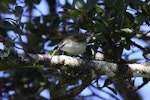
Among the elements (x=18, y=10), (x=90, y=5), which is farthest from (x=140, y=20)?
(x=18, y=10)

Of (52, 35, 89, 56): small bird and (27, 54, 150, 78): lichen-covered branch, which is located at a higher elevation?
(52, 35, 89, 56): small bird

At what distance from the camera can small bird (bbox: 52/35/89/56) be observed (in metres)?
1.38

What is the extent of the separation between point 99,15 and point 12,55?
13.1 inches

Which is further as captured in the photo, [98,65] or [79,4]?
[79,4]

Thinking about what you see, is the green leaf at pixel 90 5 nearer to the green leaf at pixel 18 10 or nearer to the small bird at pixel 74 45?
the small bird at pixel 74 45

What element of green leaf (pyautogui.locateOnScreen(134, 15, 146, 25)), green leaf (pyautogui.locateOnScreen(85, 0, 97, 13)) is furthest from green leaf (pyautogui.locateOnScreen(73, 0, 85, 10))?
green leaf (pyautogui.locateOnScreen(134, 15, 146, 25))

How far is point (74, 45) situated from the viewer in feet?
4.56

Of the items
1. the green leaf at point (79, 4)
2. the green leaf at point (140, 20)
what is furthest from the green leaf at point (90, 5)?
the green leaf at point (140, 20)

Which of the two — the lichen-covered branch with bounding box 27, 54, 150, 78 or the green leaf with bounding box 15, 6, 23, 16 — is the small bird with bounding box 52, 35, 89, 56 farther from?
the green leaf with bounding box 15, 6, 23, 16

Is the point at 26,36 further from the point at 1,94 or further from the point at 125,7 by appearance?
the point at 125,7

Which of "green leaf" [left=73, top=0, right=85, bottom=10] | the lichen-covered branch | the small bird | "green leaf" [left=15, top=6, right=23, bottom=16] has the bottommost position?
the lichen-covered branch

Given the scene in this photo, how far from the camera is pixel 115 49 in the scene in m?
1.43

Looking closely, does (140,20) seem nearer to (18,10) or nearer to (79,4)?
(79,4)

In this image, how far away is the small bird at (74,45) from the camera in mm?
1380
